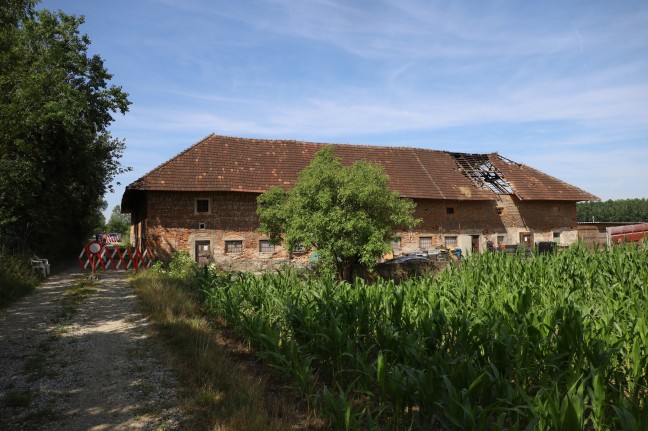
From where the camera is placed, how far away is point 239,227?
69.7 feet

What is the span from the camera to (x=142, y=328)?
792 centimetres

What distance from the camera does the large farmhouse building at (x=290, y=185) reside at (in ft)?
67.1

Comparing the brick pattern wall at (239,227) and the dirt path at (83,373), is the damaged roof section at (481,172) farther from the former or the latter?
the dirt path at (83,373)

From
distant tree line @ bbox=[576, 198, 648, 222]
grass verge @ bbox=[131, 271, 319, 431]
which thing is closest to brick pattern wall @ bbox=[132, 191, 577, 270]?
grass verge @ bbox=[131, 271, 319, 431]

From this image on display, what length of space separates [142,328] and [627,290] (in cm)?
917

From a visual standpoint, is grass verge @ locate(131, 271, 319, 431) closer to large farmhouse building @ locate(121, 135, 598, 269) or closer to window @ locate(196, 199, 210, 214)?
large farmhouse building @ locate(121, 135, 598, 269)

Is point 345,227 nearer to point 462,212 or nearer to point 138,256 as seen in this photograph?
point 138,256

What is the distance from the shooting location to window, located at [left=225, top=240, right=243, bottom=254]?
830 inches

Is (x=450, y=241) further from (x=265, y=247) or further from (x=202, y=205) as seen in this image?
(x=202, y=205)

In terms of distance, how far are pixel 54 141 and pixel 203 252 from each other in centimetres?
800

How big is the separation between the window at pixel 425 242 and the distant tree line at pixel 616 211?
237ft

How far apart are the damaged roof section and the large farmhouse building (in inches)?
2.7

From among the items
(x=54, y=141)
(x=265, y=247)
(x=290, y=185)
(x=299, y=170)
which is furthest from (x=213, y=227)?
(x=54, y=141)

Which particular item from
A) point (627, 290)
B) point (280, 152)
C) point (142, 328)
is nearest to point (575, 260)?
point (627, 290)
